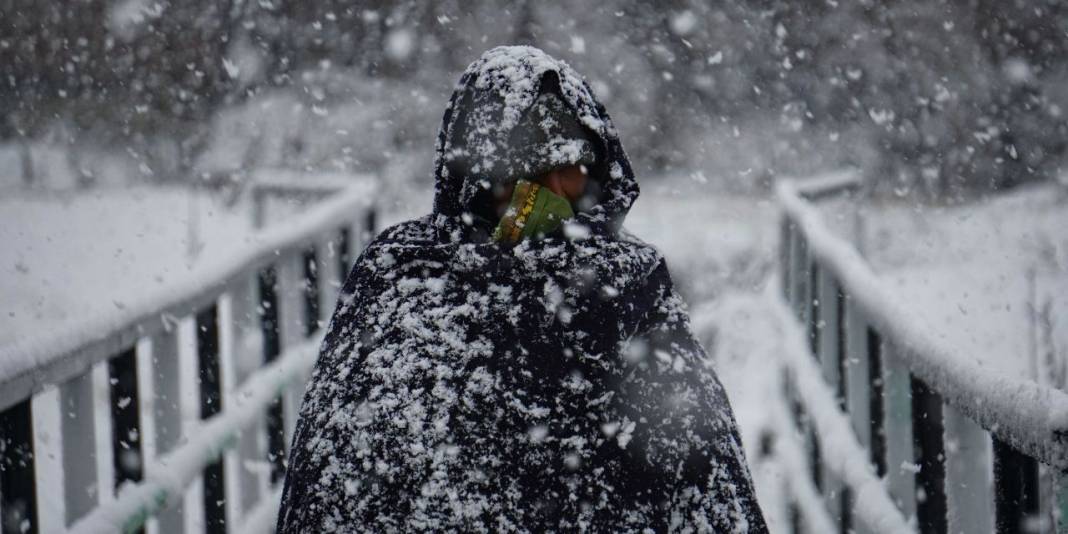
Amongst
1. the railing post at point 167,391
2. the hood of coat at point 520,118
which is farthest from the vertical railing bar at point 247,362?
the hood of coat at point 520,118

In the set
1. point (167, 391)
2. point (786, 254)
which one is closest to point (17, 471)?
point (167, 391)

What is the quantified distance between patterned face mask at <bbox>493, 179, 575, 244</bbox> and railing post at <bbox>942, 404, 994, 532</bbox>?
39.4 inches

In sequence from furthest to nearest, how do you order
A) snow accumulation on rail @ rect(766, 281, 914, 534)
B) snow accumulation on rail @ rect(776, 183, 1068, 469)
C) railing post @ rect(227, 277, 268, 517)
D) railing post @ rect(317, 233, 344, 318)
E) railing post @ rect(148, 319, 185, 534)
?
1. railing post @ rect(317, 233, 344, 318)
2. railing post @ rect(227, 277, 268, 517)
3. railing post @ rect(148, 319, 185, 534)
4. snow accumulation on rail @ rect(766, 281, 914, 534)
5. snow accumulation on rail @ rect(776, 183, 1068, 469)

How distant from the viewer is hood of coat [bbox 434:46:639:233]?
1957mm

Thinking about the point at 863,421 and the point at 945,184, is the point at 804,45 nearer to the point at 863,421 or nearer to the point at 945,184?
the point at 945,184

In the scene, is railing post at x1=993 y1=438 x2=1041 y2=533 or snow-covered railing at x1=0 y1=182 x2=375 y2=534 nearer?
railing post at x1=993 y1=438 x2=1041 y2=533

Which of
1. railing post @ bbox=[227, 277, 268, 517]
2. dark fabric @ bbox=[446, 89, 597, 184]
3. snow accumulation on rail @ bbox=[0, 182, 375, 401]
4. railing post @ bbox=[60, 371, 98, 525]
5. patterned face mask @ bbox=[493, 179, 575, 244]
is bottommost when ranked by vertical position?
railing post @ bbox=[227, 277, 268, 517]

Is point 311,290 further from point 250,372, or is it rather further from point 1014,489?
point 1014,489

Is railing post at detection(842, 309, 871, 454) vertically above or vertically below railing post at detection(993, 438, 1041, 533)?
below

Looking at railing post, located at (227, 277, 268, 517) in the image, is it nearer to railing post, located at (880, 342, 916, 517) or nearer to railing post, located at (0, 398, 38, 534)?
railing post, located at (0, 398, 38, 534)

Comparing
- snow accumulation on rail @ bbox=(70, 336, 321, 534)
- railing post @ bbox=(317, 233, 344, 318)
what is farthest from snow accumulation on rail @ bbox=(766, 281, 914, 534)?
railing post @ bbox=(317, 233, 344, 318)

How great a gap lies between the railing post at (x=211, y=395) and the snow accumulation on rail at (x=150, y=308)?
5.2 inches

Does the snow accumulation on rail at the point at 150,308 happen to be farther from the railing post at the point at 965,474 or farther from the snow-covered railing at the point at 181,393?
the railing post at the point at 965,474

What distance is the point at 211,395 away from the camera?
344 centimetres
